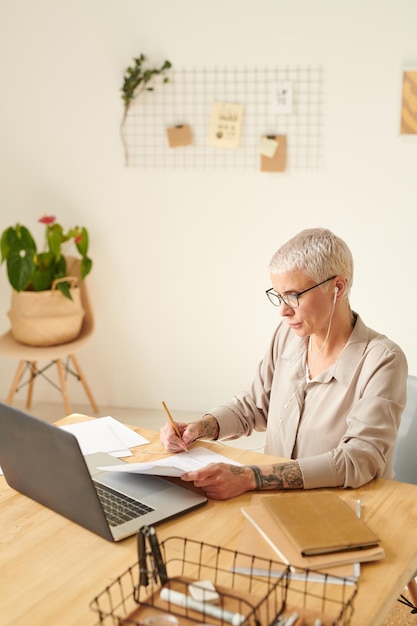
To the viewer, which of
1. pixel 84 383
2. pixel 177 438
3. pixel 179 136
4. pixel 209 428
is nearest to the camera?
pixel 177 438

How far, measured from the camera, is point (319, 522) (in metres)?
1.52

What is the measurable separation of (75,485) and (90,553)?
129 mm

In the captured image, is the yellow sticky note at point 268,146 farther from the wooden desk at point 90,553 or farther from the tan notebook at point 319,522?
the tan notebook at point 319,522

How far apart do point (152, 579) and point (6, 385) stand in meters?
3.34

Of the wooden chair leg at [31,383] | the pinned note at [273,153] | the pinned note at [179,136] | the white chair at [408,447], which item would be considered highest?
the pinned note at [179,136]

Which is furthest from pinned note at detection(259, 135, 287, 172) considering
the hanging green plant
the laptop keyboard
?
the laptop keyboard

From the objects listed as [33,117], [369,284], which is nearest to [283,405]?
[369,284]

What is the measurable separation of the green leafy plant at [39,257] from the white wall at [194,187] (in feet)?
0.88

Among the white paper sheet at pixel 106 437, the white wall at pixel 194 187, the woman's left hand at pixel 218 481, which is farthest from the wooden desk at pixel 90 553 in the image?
the white wall at pixel 194 187

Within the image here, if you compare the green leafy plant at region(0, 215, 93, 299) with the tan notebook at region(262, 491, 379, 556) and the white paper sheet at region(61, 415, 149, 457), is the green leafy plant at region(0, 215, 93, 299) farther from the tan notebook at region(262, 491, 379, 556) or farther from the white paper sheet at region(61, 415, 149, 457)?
the tan notebook at region(262, 491, 379, 556)

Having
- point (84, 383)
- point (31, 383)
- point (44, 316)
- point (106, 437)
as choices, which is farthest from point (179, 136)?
point (106, 437)

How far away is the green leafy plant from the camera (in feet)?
12.4

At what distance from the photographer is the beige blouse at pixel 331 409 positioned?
1.78m

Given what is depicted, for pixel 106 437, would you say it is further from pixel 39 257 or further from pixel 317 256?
pixel 39 257
